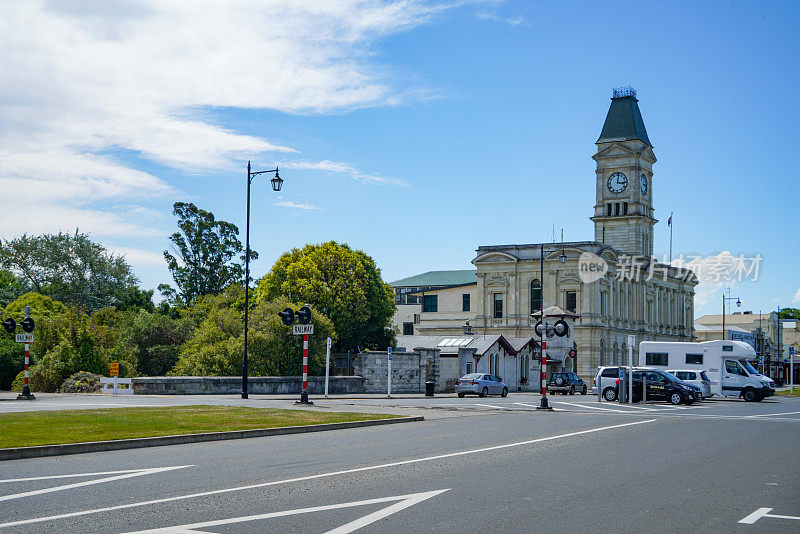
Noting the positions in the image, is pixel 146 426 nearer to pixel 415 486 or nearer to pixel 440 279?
pixel 415 486

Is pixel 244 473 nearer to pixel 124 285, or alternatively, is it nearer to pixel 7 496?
pixel 7 496

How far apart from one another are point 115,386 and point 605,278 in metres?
66.1

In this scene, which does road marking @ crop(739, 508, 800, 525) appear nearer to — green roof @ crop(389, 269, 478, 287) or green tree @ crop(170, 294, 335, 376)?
green tree @ crop(170, 294, 335, 376)

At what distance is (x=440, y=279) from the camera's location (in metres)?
116

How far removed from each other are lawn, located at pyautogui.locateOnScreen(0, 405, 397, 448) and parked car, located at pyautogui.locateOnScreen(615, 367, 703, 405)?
1921 centimetres

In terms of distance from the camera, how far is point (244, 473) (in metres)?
11.9

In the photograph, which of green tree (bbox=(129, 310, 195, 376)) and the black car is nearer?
the black car

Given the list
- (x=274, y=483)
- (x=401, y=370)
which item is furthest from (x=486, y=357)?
(x=274, y=483)

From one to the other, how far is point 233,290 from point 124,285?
9808 mm

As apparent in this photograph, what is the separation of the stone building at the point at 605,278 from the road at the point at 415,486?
68.8 m

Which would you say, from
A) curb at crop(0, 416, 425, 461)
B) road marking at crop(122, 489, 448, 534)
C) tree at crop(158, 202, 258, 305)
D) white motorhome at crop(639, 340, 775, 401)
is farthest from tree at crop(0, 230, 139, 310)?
Answer: road marking at crop(122, 489, 448, 534)

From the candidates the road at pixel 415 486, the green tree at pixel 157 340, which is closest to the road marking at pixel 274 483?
the road at pixel 415 486

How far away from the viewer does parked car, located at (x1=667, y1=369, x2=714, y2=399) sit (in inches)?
1784

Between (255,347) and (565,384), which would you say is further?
(565,384)
